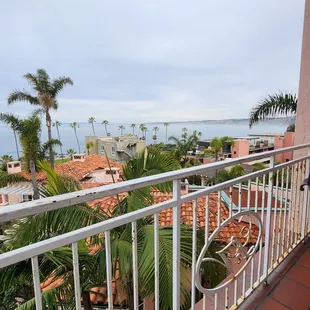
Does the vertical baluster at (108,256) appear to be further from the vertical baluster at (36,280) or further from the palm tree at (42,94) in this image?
the palm tree at (42,94)

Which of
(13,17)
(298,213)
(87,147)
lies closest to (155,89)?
(87,147)

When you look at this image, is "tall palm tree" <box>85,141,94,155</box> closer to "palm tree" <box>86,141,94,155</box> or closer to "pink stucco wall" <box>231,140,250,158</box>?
"palm tree" <box>86,141,94,155</box>

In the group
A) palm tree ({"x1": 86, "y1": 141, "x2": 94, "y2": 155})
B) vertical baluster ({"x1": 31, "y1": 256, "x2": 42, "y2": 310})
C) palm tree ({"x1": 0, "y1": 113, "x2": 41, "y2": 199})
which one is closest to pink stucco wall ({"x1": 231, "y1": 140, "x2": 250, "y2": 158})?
palm tree ({"x1": 0, "y1": 113, "x2": 41, "y2": 199})

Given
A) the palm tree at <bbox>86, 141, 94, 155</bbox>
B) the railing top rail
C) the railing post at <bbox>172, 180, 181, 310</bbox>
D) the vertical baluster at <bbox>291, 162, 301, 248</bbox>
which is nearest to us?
the railing top rail

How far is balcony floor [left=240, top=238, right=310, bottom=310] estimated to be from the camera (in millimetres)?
1575

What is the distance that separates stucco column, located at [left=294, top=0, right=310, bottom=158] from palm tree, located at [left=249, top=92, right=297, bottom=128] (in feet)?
6.08

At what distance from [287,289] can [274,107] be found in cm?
390

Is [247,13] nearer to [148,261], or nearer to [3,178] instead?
[148,261]

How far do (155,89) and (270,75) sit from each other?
26.5 meters

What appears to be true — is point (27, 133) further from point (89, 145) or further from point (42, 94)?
point (89, 145)

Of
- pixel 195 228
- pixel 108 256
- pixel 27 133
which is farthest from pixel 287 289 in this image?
pixel 27 133

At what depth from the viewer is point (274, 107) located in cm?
470

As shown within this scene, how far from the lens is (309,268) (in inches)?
76.4

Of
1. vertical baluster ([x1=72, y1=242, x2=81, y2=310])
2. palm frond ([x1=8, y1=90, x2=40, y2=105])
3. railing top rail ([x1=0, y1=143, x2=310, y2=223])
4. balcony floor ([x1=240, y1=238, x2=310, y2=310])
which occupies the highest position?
palm frond ([x1=8, y1=90, x2=40, y2=105])
